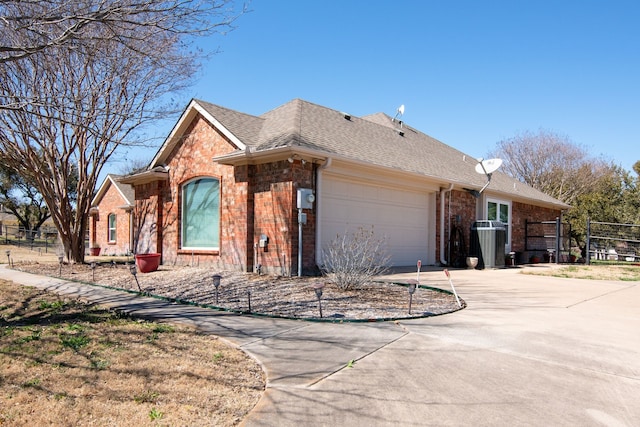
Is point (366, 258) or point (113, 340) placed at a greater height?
point (366, 258)

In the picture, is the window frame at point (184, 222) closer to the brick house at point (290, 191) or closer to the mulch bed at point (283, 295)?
the brick house at point (290, 191)

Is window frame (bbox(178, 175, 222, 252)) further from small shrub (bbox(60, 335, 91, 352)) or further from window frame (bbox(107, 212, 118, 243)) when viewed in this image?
window frame (bbox(107, 212, 118, 243))

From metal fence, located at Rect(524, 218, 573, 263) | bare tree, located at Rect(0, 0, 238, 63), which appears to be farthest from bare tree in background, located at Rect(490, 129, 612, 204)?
bare tree, located at Rect(0, 0, 238, 63)

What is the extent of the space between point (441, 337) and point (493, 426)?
2342mm

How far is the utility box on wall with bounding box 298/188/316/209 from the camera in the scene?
1068 cm

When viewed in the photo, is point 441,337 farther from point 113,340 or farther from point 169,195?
point 169,195

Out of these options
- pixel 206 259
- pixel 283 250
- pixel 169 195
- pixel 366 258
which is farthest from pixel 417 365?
pixel 169 195

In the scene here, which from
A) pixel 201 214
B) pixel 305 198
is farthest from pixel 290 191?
pixel 201 214

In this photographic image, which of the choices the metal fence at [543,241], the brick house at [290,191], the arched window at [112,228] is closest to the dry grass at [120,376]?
the brick house at [290,191]

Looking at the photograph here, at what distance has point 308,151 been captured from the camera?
1059 centimetres

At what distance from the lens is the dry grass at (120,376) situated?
3248mm

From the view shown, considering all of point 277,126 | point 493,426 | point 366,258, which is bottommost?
point 493,426

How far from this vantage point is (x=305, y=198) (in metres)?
10.8

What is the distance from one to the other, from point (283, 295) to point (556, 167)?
33499mm
